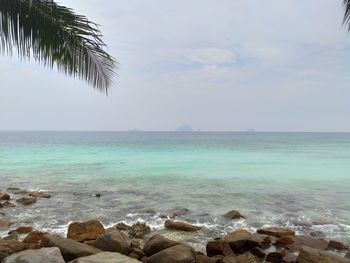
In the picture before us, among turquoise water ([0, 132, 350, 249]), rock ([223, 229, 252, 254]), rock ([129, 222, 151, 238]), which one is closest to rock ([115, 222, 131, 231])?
rock ([129, 222, 151, 238])

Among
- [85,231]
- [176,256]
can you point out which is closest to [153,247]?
[176,256]

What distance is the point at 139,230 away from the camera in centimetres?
917

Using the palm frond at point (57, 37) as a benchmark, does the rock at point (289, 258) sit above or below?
below

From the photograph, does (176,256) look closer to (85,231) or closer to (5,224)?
(85,231)

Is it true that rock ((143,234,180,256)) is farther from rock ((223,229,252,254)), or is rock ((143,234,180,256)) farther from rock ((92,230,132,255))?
rock ((223,229,252,254))

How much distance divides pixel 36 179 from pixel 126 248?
1626cm

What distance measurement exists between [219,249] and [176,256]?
5.79 feet

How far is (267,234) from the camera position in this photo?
8.89 metres

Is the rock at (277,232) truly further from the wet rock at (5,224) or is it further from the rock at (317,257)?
the wet rock at (5,224)

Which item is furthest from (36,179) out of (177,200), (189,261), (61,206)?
(189,261)

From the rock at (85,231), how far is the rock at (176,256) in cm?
254

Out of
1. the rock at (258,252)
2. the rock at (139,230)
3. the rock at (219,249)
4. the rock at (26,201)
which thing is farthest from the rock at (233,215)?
the rock at (26,201)

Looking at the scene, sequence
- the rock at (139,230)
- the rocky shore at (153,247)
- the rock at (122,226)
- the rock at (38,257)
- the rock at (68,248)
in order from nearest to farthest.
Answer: the rock at (38,257)
the rocky shore at (153,247)
the rock at (68,248)
the rock at (139,230)
the rock at (122,226)

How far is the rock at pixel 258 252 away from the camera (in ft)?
24.1
